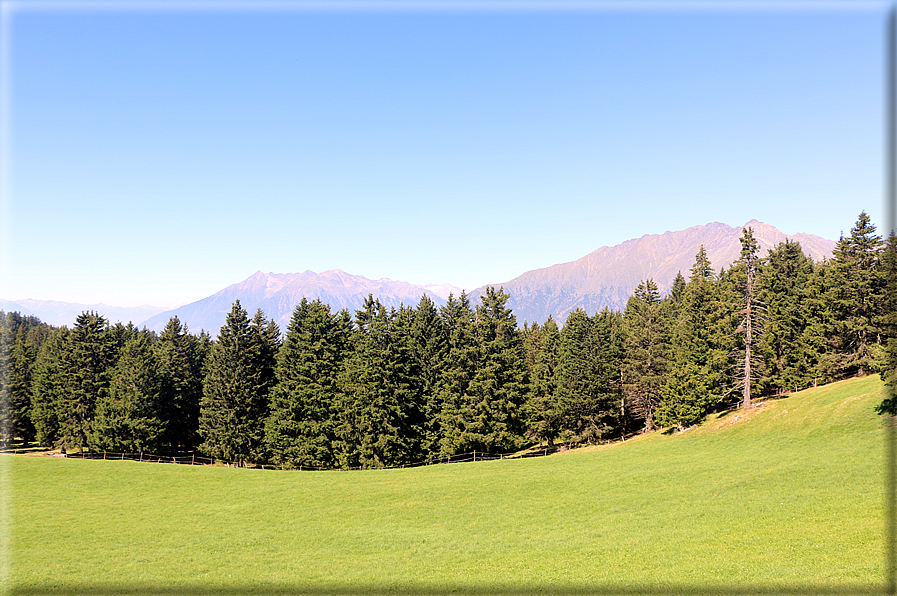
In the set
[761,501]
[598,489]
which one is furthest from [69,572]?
[761,501]

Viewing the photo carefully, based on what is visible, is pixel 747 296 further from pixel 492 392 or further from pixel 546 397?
pixel 492 392

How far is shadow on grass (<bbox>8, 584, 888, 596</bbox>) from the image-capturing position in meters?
13.9

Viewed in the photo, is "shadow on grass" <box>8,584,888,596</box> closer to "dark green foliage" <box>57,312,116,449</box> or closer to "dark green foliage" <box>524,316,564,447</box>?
"dark green foliage" <box>524,316,564,447</box>

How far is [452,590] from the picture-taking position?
1681cm

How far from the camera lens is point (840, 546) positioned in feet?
54.1

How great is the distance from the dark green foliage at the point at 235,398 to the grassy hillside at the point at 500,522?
8645mm

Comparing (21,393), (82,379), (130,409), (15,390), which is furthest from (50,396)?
(130,409)

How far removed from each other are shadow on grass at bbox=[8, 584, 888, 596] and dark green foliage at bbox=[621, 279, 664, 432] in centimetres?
4745

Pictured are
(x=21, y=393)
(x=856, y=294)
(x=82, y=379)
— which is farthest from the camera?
(x=21, y=393)

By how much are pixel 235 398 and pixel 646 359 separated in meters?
53.0

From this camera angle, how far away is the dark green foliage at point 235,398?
176 feet

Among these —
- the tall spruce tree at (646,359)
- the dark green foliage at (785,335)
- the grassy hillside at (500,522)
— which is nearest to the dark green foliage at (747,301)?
the dark green foliage at (785,335)

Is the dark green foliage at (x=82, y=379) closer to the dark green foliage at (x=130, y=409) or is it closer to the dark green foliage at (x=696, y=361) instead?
the dark green foliage at (x=130, y=409)

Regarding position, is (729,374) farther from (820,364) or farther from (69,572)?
(69,572)
